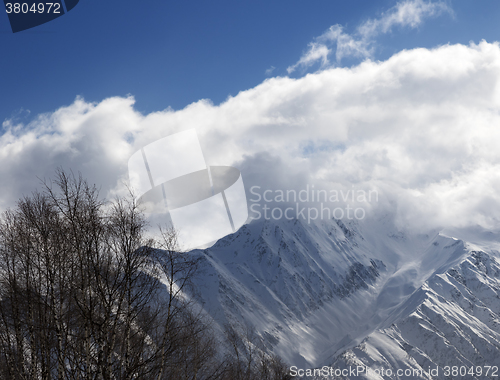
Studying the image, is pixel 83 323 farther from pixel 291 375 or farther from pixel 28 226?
pixel 291 375

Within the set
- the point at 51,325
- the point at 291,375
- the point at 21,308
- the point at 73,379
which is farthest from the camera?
the point at 291,375

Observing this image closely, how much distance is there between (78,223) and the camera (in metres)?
10.6

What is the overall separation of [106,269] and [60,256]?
1501 millimetres

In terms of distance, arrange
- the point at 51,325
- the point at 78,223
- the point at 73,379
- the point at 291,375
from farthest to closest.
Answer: the point at 291,375 → the point at 51,325 → the point at 78,223 → the point at 73,379

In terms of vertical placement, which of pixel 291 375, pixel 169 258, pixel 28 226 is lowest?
pixel 291 375

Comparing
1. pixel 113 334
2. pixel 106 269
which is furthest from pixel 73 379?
pixel 106 269

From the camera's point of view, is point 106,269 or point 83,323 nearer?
point 83,323

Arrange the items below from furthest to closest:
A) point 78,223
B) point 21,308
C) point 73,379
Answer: point 21,308 < point 78,223 < point 73,379

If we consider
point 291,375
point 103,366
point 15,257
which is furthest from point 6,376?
point 291,375

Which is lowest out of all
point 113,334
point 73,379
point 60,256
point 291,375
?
point 291,375

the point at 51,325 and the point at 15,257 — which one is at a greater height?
the point at 15,257

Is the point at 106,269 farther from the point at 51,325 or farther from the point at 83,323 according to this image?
the point at 51,325

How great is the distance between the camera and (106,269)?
11.0m

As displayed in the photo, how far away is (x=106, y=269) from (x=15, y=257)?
350 cm
